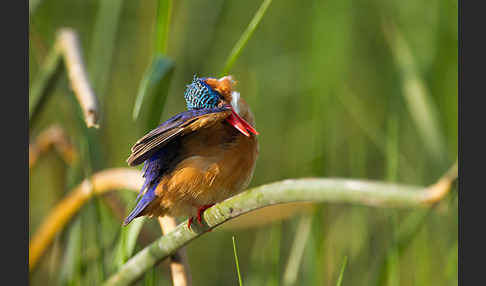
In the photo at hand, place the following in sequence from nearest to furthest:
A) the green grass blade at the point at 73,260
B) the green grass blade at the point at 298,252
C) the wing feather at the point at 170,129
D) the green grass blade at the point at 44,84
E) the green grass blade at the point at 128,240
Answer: the wing feather at the point at 170,129 < the green grass blade at the point at 128,240 < the green grass blade at the point at 73,260 < the green grass blade at the point at 44,84 < the green grass blade at the point at 298,252

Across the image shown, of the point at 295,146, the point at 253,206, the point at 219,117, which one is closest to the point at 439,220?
the point at 295,146

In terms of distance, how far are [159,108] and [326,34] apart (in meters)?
1.14

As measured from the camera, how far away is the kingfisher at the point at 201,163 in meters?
1.17

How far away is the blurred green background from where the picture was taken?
170cm

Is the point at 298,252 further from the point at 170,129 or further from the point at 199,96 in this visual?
the point at 170,129

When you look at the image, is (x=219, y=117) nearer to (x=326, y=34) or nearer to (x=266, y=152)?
(x=326, y=34)

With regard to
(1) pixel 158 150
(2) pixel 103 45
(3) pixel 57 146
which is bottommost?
(1) pixel 158 150

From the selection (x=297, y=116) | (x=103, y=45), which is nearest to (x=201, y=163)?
(x=103, y=45)

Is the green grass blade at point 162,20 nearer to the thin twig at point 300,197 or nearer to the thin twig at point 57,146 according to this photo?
the thin twig at point 300,197

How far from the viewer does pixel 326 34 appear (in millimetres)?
2133

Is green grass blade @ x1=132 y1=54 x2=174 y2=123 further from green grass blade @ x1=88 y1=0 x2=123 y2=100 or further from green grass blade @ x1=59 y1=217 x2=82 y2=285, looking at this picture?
green grass blade @ x1=88 y1=0 x2=123 y2=100

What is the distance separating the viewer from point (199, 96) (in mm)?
1149

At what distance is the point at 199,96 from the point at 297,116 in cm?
185

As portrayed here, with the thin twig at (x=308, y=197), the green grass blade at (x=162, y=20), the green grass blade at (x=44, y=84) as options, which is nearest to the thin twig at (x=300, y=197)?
the thin twig at (x=308, y=197)
